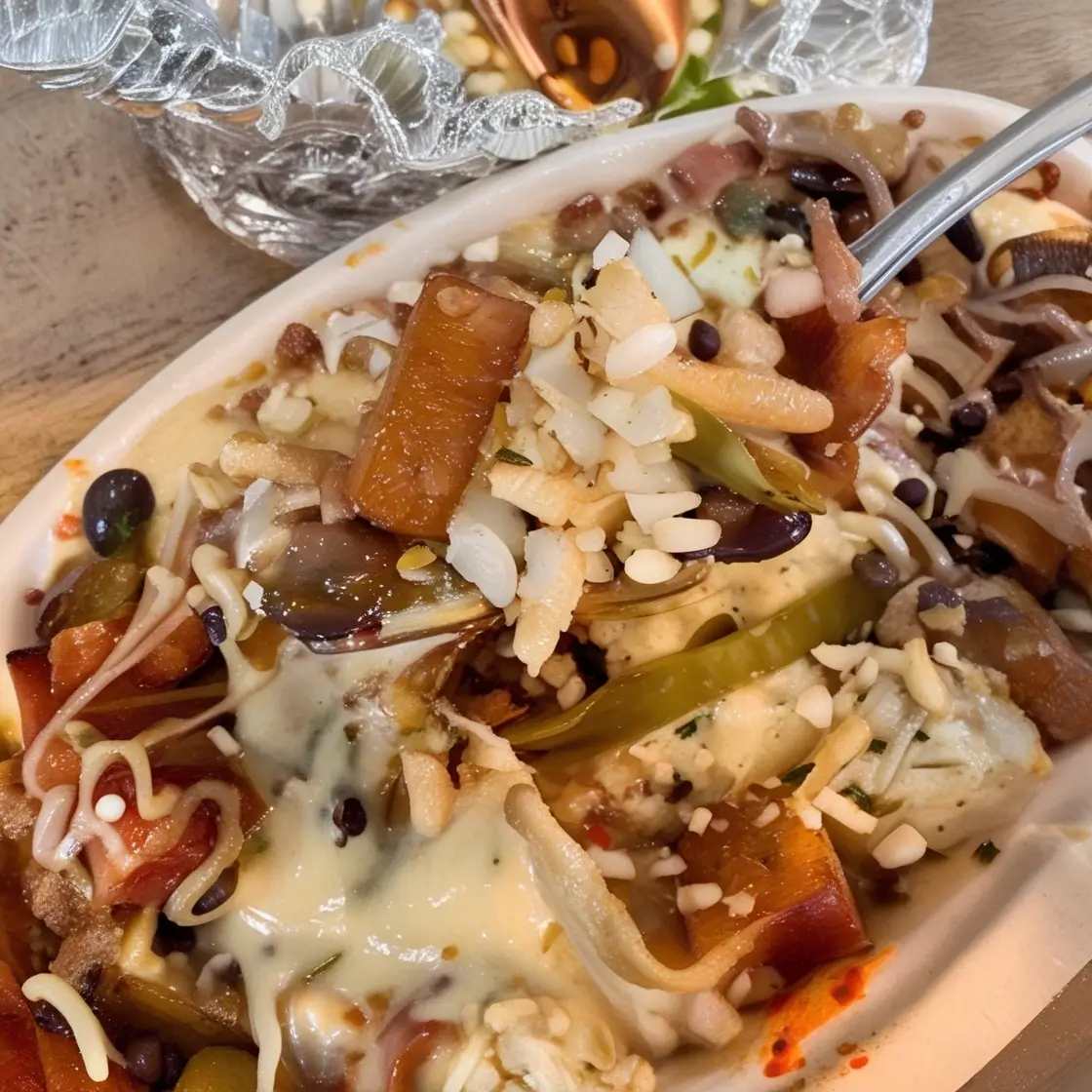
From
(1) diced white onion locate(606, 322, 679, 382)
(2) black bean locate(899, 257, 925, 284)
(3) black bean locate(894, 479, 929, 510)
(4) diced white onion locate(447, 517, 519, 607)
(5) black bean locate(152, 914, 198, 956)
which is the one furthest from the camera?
(2) black bean locate(899, 257, 925, 284)

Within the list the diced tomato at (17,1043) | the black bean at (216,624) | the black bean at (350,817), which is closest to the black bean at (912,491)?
the black bean at (350,817)

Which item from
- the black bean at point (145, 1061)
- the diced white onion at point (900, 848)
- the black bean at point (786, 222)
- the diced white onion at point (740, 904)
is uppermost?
the black bean at point (786, 222)

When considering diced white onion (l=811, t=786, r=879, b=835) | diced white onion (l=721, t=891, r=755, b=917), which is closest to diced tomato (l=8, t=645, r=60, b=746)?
diced white onion (l=721, t=891, r=755, b=917)

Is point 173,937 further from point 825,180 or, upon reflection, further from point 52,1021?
point 825,180

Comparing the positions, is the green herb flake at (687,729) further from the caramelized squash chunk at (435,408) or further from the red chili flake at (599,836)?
the caramelized squash chunk at (435,408)

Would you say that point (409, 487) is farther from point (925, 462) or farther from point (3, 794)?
point (925, 462)

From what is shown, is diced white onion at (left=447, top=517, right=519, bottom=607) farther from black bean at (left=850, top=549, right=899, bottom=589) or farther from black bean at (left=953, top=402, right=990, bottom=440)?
black bean at (left=953, top=402, right=990, bottom=440)

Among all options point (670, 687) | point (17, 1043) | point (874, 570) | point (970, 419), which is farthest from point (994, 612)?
point (17, 1043)
